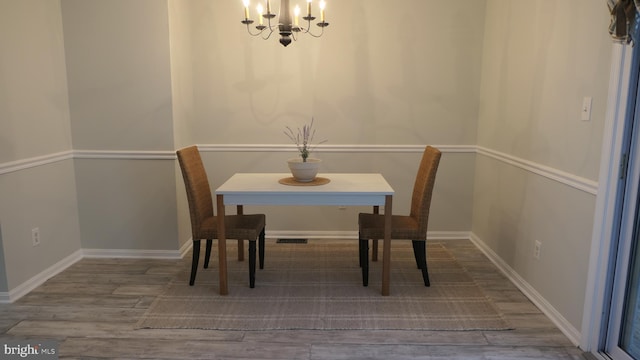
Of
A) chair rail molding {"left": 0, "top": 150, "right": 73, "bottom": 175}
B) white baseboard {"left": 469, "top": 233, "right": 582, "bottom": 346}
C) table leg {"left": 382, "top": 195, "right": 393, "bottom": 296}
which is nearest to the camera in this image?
white baseboard {"left": 469, "top": 233, "right": 582, "bottom": 346}

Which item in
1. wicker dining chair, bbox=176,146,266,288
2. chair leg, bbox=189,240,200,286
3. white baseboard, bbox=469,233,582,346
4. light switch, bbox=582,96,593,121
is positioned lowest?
white baseboard, bbox=469,233,582,346

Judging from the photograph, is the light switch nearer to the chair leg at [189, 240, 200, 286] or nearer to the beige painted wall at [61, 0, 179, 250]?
the chair leg at [189, 240, 200, 286]

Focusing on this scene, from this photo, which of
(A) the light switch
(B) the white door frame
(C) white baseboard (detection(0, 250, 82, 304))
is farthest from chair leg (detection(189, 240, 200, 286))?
(A) the light switch

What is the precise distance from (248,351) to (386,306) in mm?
924

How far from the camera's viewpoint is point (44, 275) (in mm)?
3176

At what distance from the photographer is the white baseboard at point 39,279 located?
2840 mm

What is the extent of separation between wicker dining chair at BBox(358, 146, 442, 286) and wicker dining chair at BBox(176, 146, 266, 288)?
74 cm

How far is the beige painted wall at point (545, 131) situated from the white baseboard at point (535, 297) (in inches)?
1.3

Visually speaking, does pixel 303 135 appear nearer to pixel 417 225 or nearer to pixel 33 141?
pixel 417 225

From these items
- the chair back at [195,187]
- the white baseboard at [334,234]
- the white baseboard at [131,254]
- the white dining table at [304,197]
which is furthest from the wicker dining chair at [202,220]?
the white baseboard at [334,234]

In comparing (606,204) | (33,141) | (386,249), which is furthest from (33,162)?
(606,204)

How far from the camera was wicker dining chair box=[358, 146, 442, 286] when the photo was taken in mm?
2986

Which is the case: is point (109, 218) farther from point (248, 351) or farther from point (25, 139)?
point (248, 351)

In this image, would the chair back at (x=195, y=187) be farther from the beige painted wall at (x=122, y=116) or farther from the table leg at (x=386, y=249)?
the table leg at (x=386, y=249)
